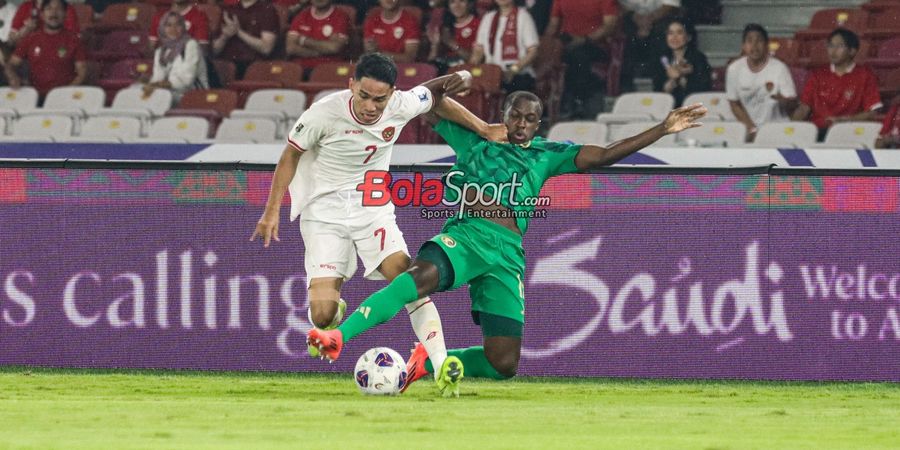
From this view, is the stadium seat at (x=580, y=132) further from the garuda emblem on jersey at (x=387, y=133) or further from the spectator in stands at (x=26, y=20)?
the spectator in stands at (x=26, y=20)

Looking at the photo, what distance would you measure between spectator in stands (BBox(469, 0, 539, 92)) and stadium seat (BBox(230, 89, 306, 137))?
168 centimetres

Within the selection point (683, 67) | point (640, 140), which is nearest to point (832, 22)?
point (683, 67)

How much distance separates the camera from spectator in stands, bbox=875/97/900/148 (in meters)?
13.3

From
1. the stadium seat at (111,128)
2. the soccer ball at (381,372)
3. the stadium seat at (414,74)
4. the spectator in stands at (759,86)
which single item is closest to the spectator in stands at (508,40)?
the stadium seat at (414,74)

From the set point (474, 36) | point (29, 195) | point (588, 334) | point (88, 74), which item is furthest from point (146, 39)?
point (588, 334)

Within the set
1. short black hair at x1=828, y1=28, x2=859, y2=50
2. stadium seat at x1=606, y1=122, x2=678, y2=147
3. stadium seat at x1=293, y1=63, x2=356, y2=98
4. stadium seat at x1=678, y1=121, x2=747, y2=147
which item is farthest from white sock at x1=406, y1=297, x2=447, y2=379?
stadium seat at x1=293, y1=63, x2=356, y2=98

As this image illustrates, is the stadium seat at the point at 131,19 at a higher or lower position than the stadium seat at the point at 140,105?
higher

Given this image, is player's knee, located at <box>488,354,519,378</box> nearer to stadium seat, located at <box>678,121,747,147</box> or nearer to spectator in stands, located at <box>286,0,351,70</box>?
stadium seat, located at <box>678,121,747,147</box>

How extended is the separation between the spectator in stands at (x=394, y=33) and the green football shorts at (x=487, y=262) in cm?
676

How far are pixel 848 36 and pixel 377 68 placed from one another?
6.79 meters

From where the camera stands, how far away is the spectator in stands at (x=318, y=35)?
1603 centimetres

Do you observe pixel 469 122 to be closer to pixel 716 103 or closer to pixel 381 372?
pixel 381 372

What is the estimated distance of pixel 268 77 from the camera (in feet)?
52.8

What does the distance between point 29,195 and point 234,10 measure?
597 centimetres
